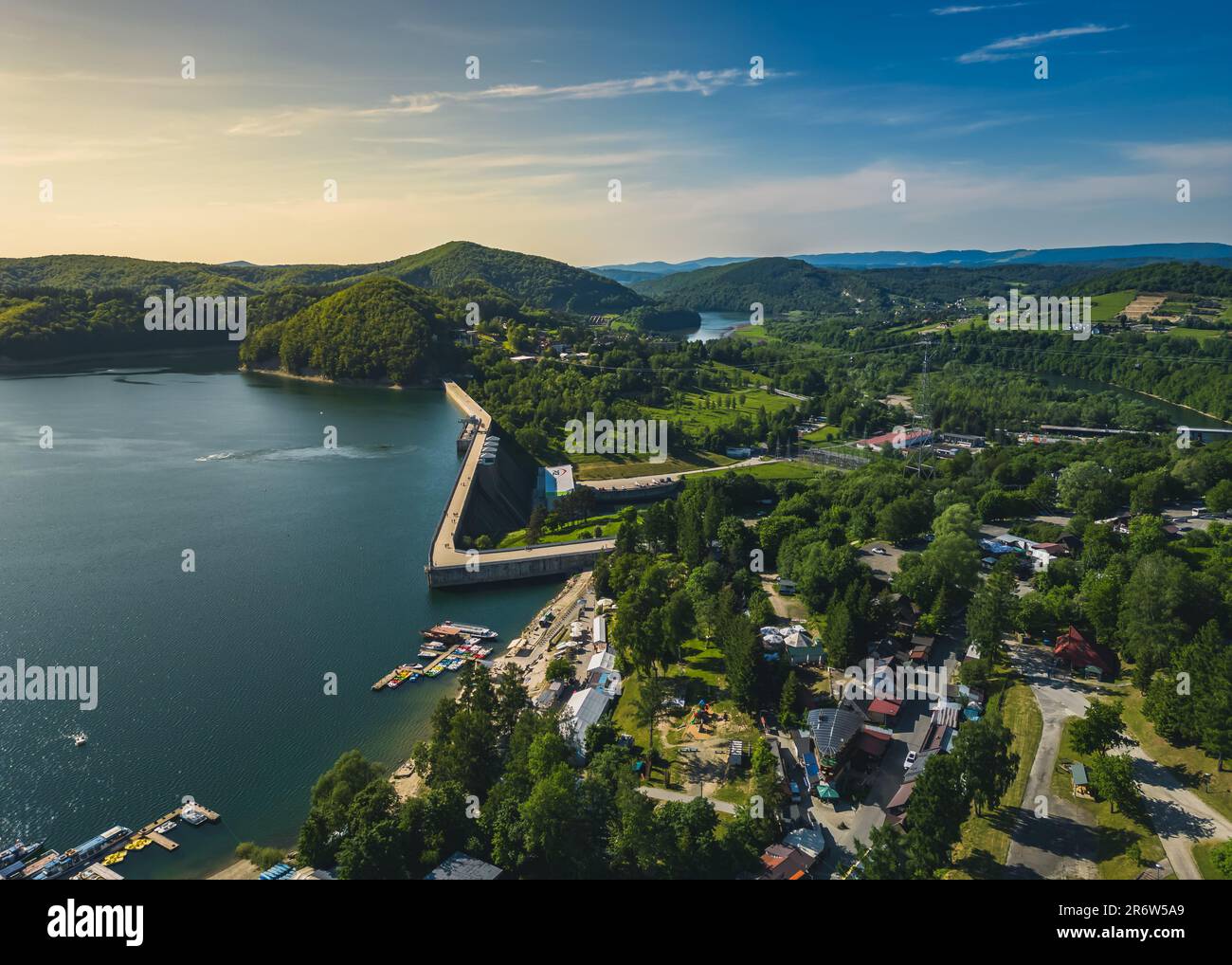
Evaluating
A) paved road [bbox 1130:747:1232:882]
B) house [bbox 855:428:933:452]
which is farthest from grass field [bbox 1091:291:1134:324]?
paved road [bbox 1130:747:1232:882]

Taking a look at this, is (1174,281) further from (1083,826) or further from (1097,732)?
(1083,826)

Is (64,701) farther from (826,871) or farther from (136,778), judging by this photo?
(826,871)

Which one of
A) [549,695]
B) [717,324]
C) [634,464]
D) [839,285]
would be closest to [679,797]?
[549,695]

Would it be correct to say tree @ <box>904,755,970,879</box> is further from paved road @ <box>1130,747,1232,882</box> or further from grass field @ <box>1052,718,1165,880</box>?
paved road @ <box>1130,747,1232,882</box>

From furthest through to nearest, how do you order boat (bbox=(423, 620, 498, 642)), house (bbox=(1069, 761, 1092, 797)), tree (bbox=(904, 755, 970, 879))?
boat (bbox=(423, 620, 498, 642)), house (bbox=(1069, 761, 1092, 797)), tree (bbox=(904, 755, 970, 879))

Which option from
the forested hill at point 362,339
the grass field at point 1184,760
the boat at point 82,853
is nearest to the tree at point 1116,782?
the grass field at point 1184,760

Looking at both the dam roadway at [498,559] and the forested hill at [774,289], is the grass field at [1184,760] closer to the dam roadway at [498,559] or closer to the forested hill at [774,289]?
the dam roadway at [498,559]
